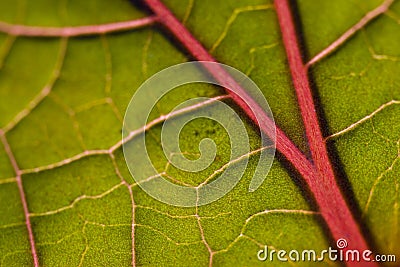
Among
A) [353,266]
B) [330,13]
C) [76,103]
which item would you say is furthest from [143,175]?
[330,13]

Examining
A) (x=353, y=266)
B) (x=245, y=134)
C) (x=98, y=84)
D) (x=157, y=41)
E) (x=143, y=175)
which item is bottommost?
(x=353, y=266)

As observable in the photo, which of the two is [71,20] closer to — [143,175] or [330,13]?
[143,175]

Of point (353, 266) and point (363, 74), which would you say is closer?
point (353, 266)

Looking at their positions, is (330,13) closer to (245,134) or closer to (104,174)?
(245,134)

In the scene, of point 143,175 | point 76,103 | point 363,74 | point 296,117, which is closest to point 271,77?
point 296,117

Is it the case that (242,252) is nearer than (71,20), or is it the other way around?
(242,252)

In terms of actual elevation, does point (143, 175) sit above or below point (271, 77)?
below
